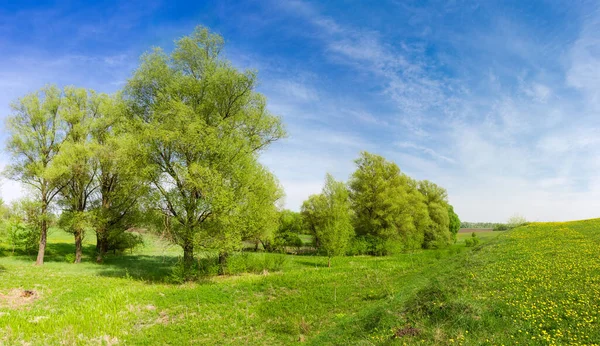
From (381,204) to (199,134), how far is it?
125 feet

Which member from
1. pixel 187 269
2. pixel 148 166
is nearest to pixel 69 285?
pixel 187 269

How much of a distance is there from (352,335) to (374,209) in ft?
147

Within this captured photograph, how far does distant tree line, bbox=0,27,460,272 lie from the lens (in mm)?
25094

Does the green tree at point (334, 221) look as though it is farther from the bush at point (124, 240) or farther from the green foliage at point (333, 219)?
the bush at point (124, 240)

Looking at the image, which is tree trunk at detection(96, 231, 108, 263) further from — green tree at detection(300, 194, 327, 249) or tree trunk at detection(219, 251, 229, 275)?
green tree at detection(300, 194, 327, 249)

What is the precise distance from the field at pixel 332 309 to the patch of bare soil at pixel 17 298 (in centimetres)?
5

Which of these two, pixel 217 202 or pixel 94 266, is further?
pixel 94 266

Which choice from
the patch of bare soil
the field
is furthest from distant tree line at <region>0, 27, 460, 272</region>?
the patch of bare soil

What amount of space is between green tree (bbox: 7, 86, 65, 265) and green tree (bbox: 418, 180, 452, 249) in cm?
6532

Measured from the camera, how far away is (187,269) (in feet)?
84.3

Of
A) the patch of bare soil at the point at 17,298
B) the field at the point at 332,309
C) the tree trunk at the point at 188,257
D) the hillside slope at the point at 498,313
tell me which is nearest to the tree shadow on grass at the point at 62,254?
the field at the point at 332,309

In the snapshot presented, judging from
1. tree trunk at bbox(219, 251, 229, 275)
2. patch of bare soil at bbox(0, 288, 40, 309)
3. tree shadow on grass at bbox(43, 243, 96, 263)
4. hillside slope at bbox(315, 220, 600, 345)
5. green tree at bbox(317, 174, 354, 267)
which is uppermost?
green tree at bbox(317, 174, 354, 267)

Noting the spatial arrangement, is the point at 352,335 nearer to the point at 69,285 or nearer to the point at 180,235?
the point at 180,235

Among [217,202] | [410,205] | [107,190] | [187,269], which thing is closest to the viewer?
[217,202]
